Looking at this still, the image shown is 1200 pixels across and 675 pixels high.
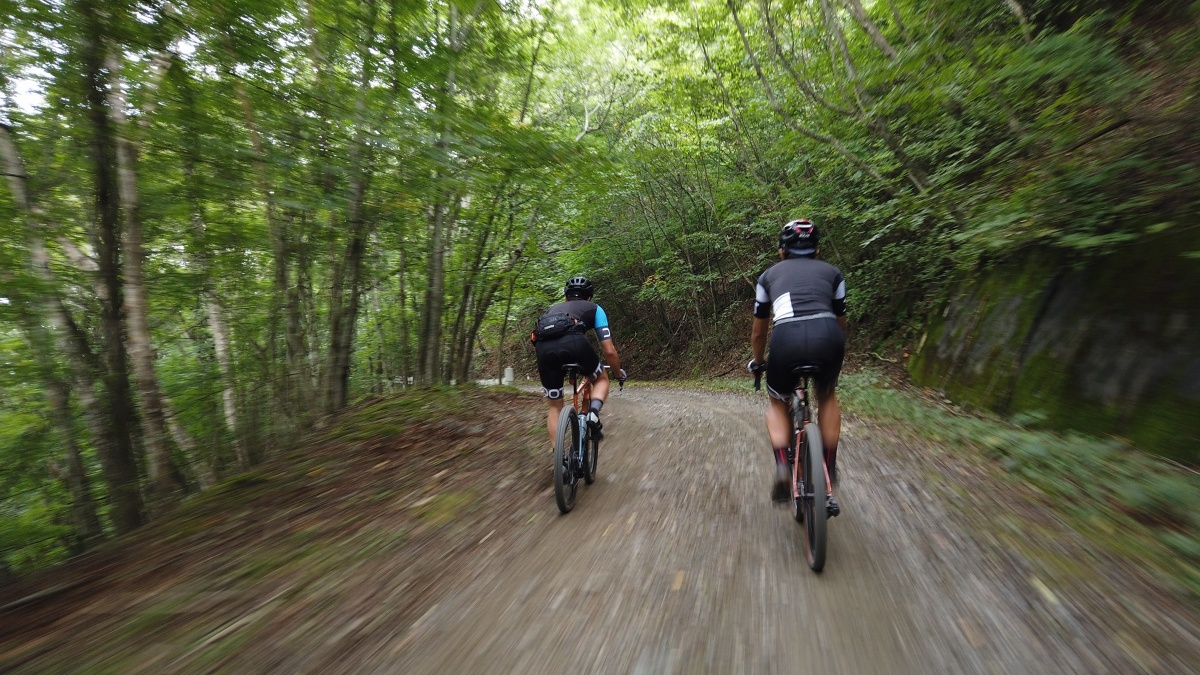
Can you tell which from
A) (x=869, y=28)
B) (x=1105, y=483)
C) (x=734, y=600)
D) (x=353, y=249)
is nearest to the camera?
(x=734, y=600)

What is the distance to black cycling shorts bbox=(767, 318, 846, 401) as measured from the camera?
298cm

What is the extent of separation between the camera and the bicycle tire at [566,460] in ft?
12.2

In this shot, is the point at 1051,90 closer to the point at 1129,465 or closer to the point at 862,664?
the point at 1129,465

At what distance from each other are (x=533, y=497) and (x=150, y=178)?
4484 millimetres

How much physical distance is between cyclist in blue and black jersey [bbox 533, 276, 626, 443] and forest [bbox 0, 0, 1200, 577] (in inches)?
92.6

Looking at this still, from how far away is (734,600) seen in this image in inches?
99.0

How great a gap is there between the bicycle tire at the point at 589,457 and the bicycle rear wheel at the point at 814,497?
189 cm

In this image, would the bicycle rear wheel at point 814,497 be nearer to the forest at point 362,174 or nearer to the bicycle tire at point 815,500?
the bicycle tire at point 815,500

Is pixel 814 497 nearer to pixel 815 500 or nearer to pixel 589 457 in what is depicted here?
pixel 815 500

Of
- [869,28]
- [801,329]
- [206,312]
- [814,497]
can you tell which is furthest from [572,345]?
[869,28]

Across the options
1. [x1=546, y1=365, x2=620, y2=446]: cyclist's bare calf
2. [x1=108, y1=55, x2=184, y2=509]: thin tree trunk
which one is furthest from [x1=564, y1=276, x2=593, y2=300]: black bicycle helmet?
[x1=108, y1=55, x2=184, y2=509]: thin tree trunk

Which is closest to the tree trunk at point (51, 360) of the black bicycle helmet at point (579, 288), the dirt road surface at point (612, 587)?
the dirt road surface at point (612, 587)

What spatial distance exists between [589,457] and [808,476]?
6.91 feet

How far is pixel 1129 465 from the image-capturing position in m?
3.55
